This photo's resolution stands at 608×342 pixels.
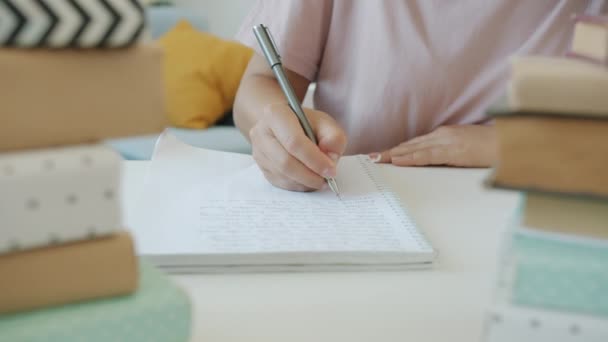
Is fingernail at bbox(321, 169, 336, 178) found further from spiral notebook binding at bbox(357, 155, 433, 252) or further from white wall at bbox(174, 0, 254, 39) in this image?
white wall at bbox(174, 0, 254, 39)

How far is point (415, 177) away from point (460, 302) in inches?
12.9

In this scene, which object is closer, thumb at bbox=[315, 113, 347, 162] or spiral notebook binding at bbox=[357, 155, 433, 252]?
spiral notebook binding at bbox=[357, 155, 433, 252]

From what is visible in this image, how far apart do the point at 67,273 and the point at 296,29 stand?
2.34ft

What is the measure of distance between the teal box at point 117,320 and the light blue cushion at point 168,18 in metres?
2.53

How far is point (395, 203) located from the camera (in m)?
0.63

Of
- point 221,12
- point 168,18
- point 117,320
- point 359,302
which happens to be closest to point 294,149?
point 359,302

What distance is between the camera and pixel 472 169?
2.71 feet

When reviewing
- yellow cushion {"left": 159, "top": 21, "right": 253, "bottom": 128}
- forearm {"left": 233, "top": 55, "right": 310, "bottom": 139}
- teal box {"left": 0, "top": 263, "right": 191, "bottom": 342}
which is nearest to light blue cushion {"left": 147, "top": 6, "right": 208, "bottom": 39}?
yellow cushion {"left": 159, "top": 21, "right": 253, "bottom": 128}

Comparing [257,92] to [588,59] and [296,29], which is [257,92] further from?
[588,59]

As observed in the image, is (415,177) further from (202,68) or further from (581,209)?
(202,68)

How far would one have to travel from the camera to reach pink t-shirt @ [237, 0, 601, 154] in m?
0.94

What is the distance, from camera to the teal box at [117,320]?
31 centimetres

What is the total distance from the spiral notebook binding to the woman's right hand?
1.9 inches

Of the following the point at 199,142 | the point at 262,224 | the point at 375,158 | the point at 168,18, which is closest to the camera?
the point at 262,224
